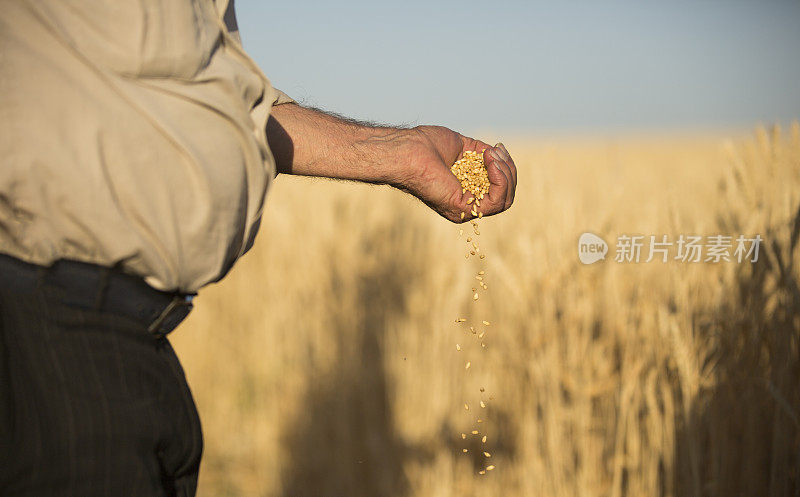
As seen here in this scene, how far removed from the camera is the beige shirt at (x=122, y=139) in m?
0.74

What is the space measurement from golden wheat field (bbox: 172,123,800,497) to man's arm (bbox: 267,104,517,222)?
0.41 metres

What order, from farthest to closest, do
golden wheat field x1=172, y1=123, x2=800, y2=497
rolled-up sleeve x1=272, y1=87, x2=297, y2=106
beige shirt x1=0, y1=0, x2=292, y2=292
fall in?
golden wheat field x1=172, y1=123, x2=800, y2=497
rolled-up sleeve x1=272, y1=87, x2=297, y2=106
beige shirt x1=0, y1=0, x2=292, y2=292

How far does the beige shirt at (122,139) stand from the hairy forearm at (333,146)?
0.67ft

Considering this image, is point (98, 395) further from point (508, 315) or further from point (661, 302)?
point (508, 315)

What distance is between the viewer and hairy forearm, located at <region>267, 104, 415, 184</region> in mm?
1068

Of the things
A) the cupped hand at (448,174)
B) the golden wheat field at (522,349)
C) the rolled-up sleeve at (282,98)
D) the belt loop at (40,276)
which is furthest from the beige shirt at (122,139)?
the golden wheat field at (522,349)

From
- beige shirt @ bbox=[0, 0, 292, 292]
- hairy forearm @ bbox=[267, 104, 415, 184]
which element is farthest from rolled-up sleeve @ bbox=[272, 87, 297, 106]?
beige shirt @ bbox=[0, 0, 292, 292]

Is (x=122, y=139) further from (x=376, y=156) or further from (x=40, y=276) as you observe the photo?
(x=376, y=156)

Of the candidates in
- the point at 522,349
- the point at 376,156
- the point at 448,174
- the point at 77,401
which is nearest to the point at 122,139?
the point at 77,401

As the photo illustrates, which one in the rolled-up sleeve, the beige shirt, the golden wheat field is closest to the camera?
the beige shirt

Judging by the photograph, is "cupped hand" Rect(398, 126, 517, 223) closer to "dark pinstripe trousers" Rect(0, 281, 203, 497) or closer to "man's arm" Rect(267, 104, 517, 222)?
"man's arm" Rect(267, 104, 517, 222)

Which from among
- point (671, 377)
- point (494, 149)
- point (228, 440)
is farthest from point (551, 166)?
point (228, 440)

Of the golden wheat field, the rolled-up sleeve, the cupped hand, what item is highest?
the rolled-up sleeve

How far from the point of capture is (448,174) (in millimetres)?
1150
